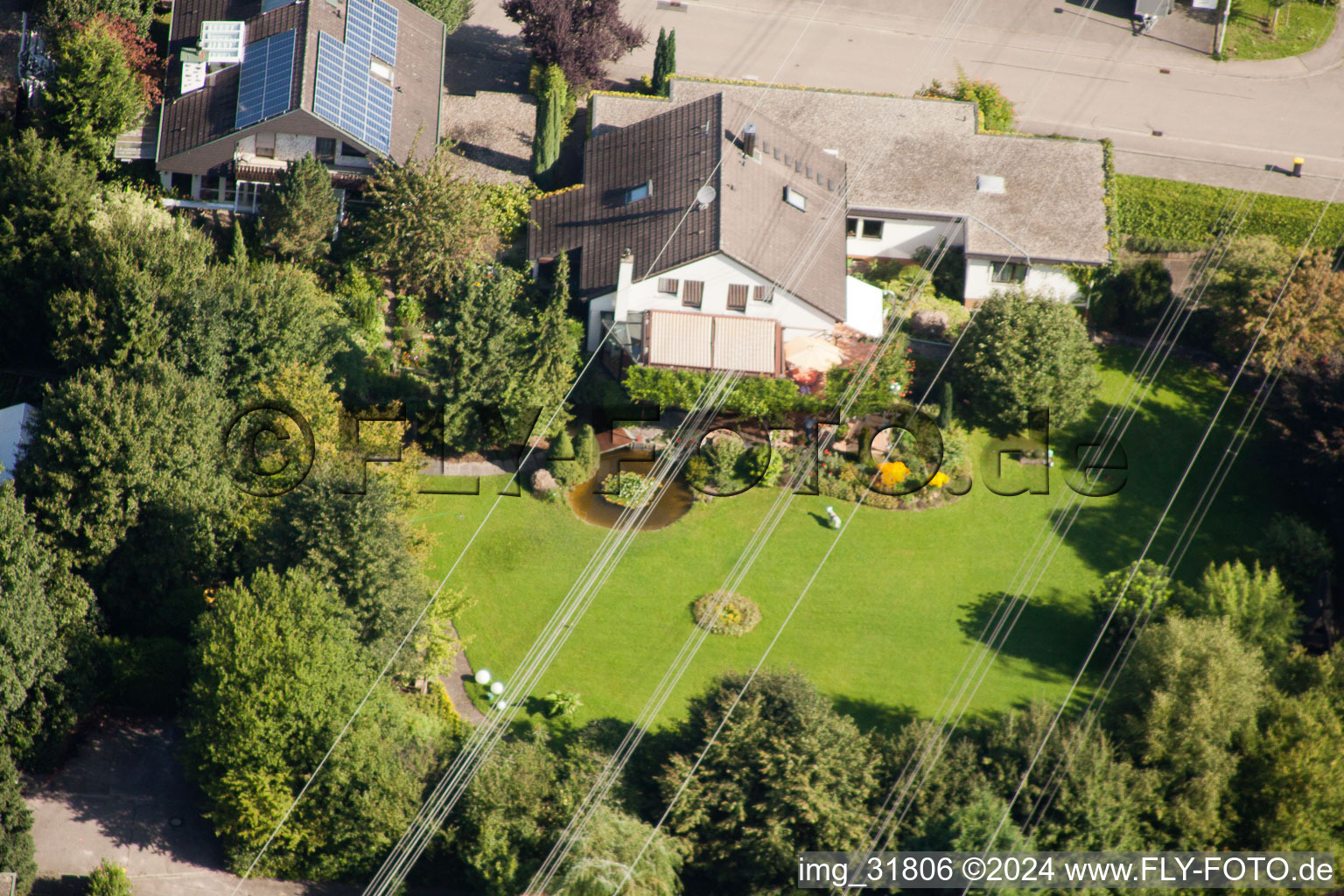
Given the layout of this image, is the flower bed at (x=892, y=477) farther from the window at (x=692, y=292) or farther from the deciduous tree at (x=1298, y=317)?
the deciduous tree at (x=1298, y=317)

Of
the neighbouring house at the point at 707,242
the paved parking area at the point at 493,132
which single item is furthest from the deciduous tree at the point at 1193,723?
the paved parking area at the point at 493,132

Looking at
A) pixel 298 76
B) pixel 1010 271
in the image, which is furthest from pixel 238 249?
pixel 1010 271

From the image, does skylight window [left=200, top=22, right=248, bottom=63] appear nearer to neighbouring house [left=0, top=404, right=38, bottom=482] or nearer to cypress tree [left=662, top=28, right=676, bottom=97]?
neighbouring house [left=0, top=404, right=38, bottom=482]

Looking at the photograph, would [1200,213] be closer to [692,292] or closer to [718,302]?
[718,302]

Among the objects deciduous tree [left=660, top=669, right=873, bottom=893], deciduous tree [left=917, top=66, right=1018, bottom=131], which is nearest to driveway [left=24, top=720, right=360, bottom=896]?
deciduous tree [left=660, top=669, right=873, bottom=893]

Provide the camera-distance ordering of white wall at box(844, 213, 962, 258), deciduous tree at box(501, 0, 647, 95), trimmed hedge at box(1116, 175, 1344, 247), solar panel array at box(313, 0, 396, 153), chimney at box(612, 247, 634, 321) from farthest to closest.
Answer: deciduous tree at box(501, 0, 647, 95)
trimmed hedge at box(1116, 175, 1344, 247)
white wall at box(844, 213, 962, 258)
solar panel array at box(313, 0, 396, 153)
chimney at box(612, 247, 634, 321)

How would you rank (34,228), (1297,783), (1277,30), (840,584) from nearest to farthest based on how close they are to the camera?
(1297,783), (840,584), (34,228), (1277,30)
